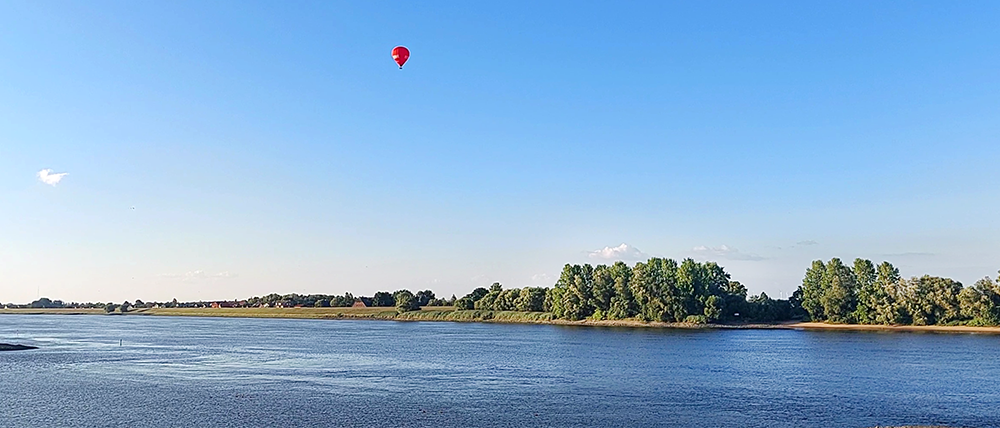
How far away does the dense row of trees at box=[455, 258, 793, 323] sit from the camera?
164250mm

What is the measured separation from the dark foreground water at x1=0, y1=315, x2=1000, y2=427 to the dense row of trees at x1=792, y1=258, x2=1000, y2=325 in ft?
154

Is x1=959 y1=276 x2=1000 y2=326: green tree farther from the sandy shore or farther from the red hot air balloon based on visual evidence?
the red hot air balloon

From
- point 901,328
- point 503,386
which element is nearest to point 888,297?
point 901,328

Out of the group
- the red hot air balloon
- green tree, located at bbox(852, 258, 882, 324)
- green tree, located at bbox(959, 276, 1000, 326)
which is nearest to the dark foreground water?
the red hot air balloon

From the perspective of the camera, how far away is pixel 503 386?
56812mm

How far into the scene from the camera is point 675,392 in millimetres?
53906

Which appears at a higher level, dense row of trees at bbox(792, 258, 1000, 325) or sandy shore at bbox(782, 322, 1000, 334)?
dense row of trees at bbox(792, 258, 1000, 325)

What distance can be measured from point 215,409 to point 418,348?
174ft

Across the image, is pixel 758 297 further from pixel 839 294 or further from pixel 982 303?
pixel 982 303

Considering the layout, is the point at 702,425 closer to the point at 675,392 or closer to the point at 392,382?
the point at 675,392

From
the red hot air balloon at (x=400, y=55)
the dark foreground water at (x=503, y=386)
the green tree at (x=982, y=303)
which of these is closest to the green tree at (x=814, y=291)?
the green tree at (x=982, y=303)

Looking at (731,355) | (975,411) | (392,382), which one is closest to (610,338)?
(731,355)

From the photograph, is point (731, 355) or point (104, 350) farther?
point (104, 350)

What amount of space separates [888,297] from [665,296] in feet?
141
